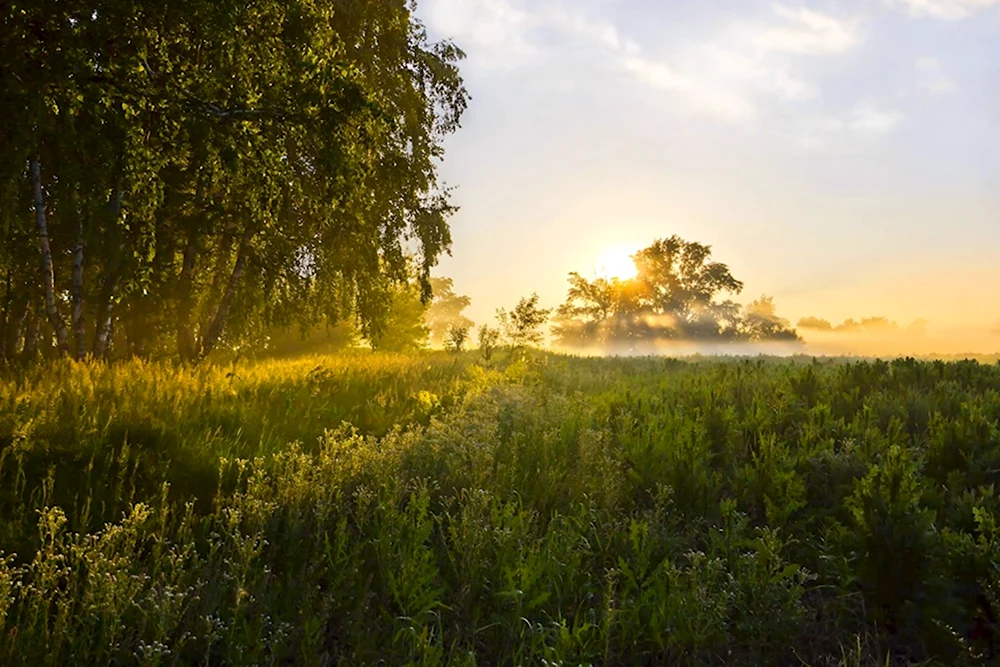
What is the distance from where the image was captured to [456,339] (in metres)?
19.5

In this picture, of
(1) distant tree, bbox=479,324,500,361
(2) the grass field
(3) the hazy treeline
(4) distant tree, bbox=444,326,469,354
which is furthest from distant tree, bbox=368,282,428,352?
(2) the grass field

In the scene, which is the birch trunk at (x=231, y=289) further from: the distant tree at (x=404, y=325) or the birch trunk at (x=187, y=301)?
the distant tree at (x=404, y=325)

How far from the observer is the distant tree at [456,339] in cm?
1927

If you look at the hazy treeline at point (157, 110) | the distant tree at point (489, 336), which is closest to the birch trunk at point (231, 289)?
the hazy treeline at point (157, 110)

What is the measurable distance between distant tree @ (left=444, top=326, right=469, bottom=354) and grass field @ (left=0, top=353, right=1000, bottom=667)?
12.6 meters

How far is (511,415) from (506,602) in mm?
3940

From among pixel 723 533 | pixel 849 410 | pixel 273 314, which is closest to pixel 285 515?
pixel 723 533

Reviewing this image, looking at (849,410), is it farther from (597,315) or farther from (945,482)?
(597,315)

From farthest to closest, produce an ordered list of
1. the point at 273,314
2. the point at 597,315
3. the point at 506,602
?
the point at 597,315 → the point at 273,314 → the point at 506,602

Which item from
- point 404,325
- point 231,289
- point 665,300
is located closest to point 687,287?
point 665,300

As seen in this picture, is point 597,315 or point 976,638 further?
point 597,315

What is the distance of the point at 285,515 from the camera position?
4004mm

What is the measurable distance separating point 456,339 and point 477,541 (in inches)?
629

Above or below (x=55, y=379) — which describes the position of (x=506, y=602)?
below
